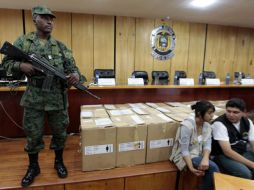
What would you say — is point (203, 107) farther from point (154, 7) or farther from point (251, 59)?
point (251, 59)

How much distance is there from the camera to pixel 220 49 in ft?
16.5

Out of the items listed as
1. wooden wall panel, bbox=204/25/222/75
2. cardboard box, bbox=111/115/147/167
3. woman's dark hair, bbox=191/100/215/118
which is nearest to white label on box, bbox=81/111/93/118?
cardboard box, bbox=111/115/147/167

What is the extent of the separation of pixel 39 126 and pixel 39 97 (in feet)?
0.84

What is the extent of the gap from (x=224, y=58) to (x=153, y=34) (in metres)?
2.16

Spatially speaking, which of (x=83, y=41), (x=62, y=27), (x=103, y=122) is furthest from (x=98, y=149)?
(x=62, y=27)

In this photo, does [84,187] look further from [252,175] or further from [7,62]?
[252,175]

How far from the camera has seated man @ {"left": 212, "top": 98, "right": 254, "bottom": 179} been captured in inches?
66.9

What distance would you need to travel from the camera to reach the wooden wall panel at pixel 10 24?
3711 millimetres

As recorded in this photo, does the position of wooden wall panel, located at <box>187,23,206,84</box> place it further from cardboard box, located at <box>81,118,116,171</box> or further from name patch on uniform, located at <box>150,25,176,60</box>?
cardboard box, located at <box>81,118,116,171</box>

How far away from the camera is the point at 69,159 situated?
210 cm

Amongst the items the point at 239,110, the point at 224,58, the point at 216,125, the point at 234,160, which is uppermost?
the point at 224,58

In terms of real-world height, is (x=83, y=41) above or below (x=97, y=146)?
above

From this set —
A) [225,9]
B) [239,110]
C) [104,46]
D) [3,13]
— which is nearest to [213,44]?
[225,9]

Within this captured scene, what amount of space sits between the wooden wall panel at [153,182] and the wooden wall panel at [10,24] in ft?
12.0
